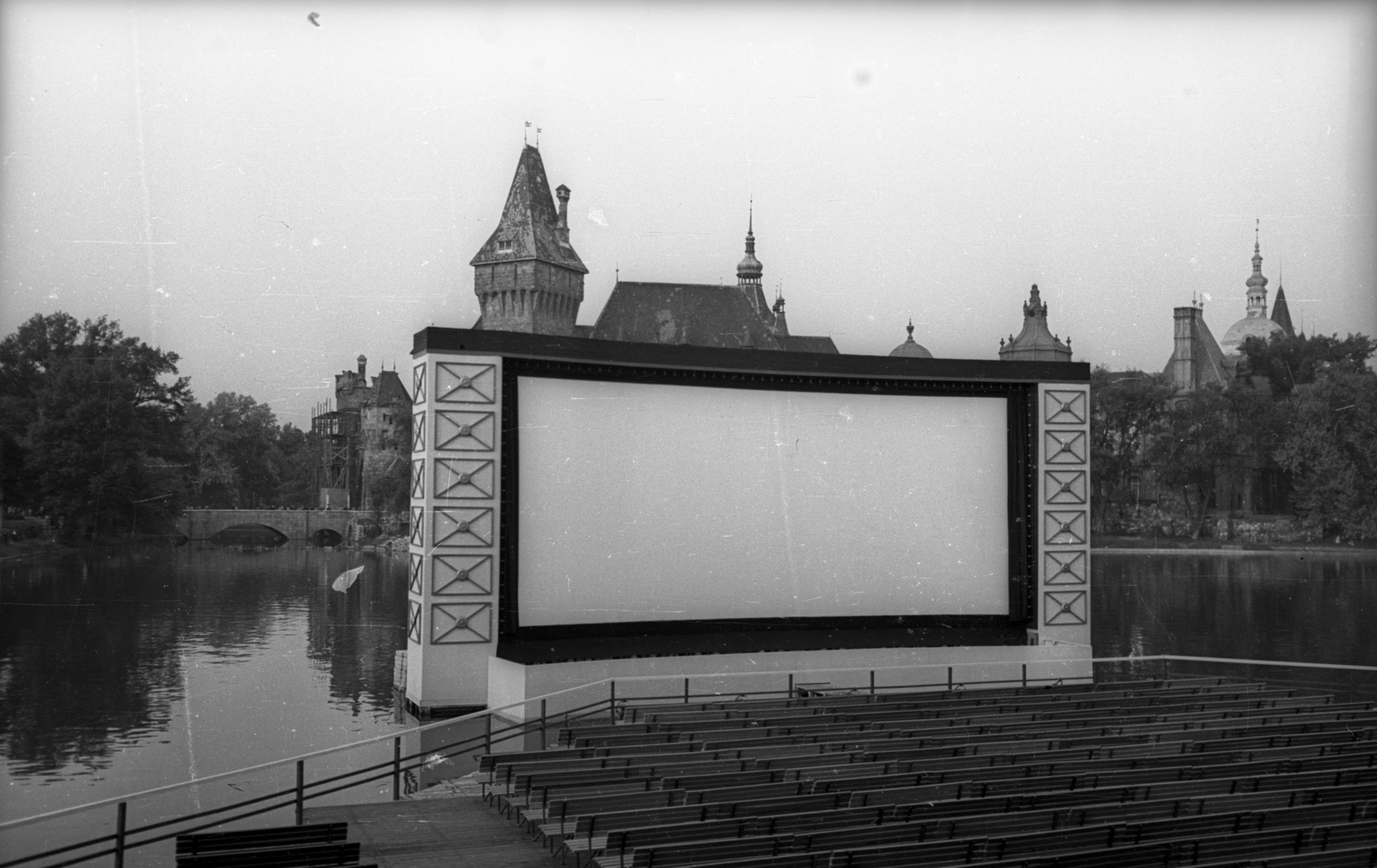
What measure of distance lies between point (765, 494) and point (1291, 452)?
6072 cm

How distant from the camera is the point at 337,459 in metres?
89.0

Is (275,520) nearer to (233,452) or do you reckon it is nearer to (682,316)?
(233,452)

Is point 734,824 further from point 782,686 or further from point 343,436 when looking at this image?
point 343,436

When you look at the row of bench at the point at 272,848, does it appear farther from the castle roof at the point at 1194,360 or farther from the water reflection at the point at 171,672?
the castle roof at the point at 1194,360

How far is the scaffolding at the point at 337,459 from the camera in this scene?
8700cm

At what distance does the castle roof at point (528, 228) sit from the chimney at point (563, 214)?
22 cm

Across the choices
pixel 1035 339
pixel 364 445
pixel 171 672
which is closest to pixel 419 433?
pixel 171 672

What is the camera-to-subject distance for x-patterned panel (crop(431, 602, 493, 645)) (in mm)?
16812

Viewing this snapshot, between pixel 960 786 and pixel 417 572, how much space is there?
1115 cm

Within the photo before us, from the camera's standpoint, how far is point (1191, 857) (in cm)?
682

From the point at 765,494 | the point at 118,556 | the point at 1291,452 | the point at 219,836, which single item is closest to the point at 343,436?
the point at 118,556

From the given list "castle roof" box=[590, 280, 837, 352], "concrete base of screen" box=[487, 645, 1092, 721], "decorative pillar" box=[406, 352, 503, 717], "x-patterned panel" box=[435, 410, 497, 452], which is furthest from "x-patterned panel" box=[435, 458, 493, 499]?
"castle roof" box=[590, 280, 837, 352]

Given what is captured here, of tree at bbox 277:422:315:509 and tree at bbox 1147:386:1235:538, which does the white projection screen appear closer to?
tree at bbox 1147:386:1235:538

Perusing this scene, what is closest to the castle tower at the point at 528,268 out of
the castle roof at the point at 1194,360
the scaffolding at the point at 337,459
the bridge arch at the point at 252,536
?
the bridge arch at the point at 252,536
